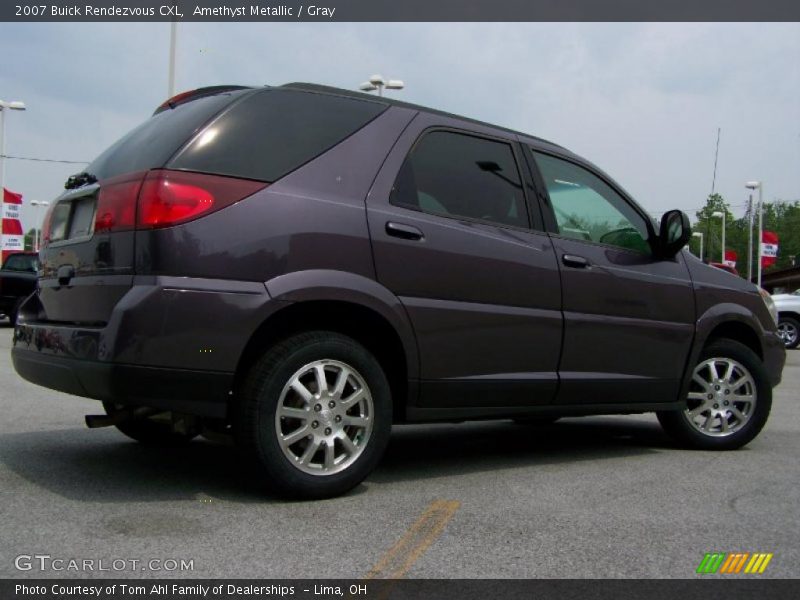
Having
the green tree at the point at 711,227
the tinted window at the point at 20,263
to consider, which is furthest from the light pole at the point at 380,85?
the green tree at the point at 711,227

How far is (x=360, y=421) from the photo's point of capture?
3.84 meters

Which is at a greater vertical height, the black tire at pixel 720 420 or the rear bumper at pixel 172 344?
the rear bumper at pixel 172 344

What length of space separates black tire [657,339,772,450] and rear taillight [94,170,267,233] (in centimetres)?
326

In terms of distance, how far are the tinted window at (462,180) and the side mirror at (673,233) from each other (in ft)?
3.73

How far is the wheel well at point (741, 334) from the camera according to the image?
5648 mm

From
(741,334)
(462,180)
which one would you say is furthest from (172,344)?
(741,334)

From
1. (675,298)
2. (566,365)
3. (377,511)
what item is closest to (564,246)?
(566,365)

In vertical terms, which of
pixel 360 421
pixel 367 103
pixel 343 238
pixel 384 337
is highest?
pixel 367 103

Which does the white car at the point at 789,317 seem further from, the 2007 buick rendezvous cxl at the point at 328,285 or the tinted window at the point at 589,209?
the 2007 buick rendezvous cxl at the point at 328,285

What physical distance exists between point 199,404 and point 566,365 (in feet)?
6.81

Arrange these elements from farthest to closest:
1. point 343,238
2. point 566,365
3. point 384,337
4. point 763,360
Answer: point 763,360 → point 566,365 → point 384,337 → point 343,238

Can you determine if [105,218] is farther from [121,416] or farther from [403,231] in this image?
[403,231]

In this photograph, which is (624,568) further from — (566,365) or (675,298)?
(675,298)

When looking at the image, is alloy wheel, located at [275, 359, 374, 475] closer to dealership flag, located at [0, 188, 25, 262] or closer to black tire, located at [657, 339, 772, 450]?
black tire, located at [657, 339, 772, 450]
